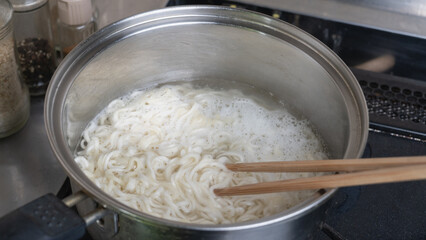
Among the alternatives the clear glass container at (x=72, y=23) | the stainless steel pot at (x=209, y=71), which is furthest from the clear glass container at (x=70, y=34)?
the stainless steel pot at (x=209, y=71)

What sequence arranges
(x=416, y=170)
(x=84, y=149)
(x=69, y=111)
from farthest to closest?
(x=84, y=149)
(x=69, y=111)
(x=416, y=170)

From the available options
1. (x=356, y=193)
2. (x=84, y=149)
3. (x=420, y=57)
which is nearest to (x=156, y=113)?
(x=84, y=149)

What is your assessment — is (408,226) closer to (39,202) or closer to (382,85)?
(382,85)

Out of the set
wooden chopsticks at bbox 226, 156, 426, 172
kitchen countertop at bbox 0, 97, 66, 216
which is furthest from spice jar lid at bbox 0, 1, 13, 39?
wooden chopsticks at bbox 226, 156, 426, 172

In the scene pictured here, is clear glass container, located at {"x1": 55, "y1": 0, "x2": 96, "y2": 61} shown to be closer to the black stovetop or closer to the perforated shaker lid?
the perforated shaker lid

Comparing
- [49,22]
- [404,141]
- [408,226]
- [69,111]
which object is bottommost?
[408,226]

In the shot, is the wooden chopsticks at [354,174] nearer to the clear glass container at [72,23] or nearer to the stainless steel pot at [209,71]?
the stainless steel pot at [209,71]

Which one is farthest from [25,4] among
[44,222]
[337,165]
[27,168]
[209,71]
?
Result: [337,165]

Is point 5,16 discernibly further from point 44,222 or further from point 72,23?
point 44,222
